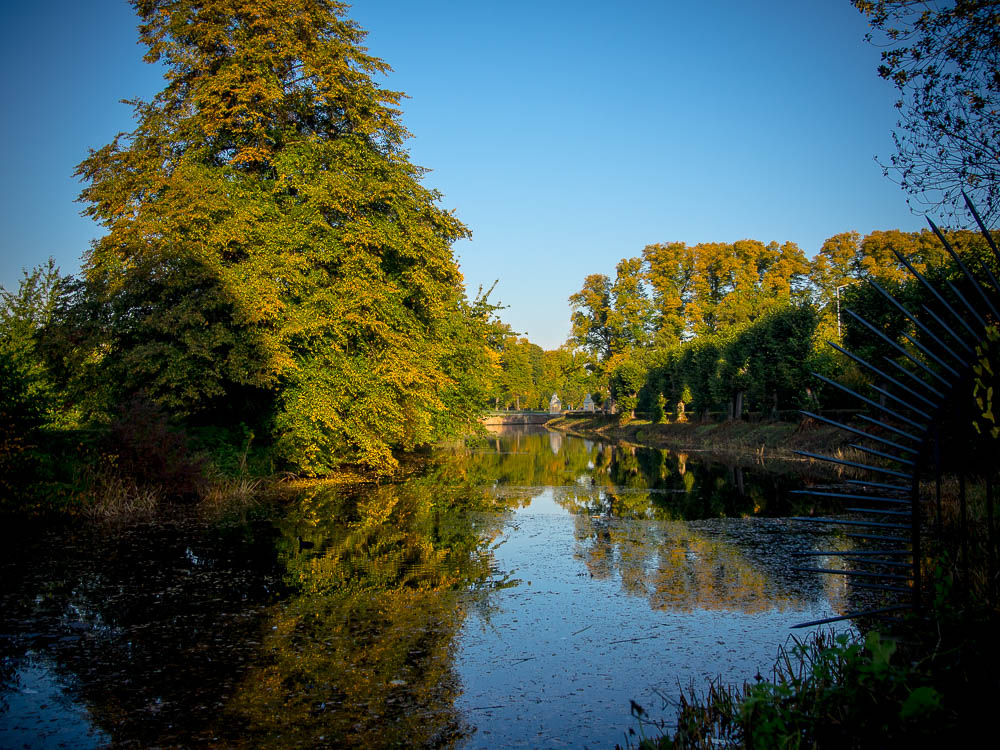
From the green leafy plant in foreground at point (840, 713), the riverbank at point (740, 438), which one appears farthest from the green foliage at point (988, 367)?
the riverbank at point (740, 438)

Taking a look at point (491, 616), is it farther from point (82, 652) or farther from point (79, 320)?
point (79, 320)

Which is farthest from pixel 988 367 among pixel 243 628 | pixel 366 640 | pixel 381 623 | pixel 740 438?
pixel 740 438

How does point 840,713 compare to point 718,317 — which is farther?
point 718,317

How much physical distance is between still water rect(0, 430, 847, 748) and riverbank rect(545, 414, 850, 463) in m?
8.10

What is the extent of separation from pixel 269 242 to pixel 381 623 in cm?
1412

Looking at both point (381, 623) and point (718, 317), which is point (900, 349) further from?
point (718, 317)

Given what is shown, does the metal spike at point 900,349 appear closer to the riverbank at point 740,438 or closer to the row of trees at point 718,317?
the riverbank at point 740,438

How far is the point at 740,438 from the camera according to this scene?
36.8 metres

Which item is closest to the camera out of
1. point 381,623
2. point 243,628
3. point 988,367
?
point 988,367

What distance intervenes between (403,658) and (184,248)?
46.2 ft

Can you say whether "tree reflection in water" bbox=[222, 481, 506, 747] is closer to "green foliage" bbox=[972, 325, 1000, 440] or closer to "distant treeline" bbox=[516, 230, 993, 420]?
"green foliage" bbox=[972, 325, 1000, 440]

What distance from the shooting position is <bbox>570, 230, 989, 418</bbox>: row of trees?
3662cm

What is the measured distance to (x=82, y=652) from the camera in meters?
6.31

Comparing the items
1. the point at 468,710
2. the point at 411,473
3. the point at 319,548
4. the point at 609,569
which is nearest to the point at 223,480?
the point at 319,548
